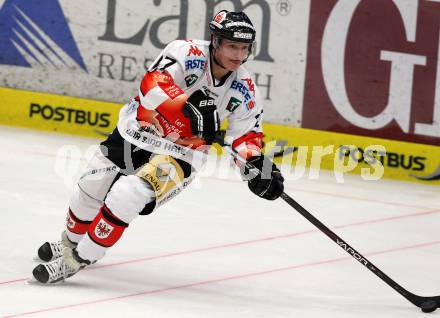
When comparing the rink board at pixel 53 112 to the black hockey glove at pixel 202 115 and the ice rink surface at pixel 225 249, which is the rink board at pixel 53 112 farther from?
the black hockey glove at pixel 202 115

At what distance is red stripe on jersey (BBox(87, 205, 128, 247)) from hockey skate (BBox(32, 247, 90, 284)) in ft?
0.51

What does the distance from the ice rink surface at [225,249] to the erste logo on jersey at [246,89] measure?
89cm

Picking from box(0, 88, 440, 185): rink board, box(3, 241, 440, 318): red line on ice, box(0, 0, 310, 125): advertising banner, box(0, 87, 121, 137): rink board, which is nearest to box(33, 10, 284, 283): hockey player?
box(3, 241, 440, 318): red line on ice

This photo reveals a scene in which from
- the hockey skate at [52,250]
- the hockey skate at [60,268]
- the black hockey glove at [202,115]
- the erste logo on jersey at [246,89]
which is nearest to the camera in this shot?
the black hockey glove at [202,115]

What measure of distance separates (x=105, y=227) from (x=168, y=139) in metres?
0.53

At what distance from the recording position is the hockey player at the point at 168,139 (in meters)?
5.12

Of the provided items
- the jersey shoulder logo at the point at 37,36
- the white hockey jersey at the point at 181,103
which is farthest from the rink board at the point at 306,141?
the white hockey jersey at the point at 181,103

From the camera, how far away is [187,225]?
679cm

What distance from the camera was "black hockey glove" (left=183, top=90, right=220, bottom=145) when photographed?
16.7 feet

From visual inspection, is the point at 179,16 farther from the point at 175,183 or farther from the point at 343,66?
the point at 175,183

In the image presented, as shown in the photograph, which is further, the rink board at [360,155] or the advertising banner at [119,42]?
the advertising banner at [119,42]

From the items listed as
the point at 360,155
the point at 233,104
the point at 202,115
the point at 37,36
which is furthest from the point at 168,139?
the point at 37,36

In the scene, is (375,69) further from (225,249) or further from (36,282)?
(36,282)

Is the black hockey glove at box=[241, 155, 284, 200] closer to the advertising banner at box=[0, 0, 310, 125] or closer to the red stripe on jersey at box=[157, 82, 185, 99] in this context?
the red stripe on jersey at box=[157, 82, 185, 99]
